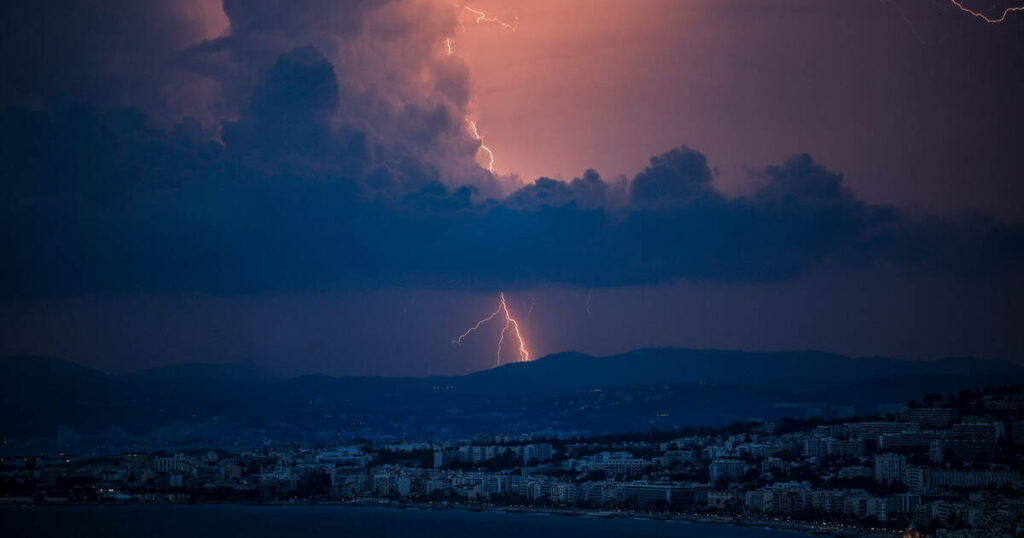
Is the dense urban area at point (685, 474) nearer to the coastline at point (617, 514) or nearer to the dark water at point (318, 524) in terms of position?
the coastline at point (617, 514)

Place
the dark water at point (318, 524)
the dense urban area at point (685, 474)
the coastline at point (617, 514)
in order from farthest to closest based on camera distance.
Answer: the dark water at point (318, 524), the dense urban area at point (685, 474), the coastline at point (617, 514)

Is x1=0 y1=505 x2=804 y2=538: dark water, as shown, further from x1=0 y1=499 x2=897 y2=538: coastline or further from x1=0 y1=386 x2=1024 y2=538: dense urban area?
x1=0 y1=386 x2=1024 y2=538: dense urban area

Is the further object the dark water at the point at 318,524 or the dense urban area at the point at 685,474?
the dark water at the point at 318,524

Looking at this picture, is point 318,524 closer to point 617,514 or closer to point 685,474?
point 617,514

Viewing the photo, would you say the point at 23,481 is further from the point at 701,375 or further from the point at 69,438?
the point at 701,375

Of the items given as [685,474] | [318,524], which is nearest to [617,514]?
[685,474]

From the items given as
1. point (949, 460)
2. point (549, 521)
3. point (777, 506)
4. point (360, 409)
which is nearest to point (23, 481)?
point (549, 521)

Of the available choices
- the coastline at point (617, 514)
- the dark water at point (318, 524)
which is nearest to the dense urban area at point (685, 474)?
the coastline at point (617, 514)
